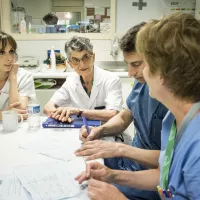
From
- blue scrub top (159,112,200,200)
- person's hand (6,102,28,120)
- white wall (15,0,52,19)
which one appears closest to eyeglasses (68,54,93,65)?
person's hand (6,102,28,120)

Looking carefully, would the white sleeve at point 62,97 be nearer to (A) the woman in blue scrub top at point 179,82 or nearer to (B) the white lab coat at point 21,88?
(B) the white lab coat at point 21,88

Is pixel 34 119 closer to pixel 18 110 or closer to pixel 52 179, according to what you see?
pixel 18 110

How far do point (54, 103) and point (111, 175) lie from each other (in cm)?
106

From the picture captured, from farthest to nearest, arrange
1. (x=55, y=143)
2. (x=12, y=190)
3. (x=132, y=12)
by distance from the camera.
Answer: (x=132, y=12) < (x=55, y=143) < (x=12, y=190)

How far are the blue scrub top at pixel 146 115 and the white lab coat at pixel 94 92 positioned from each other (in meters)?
0.43

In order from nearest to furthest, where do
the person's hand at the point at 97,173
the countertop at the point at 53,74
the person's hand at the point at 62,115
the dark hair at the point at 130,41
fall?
1. the person's hand at the point at 97,173
2. the dark hair at the point at 130,41
3. the person's hand at the point at 62,115
4. the countertop at the point at 53,74

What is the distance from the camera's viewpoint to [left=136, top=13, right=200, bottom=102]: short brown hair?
759 millimetres

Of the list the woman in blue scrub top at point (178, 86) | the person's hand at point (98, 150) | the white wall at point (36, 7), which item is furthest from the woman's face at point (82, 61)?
the white wall at point (36, 7)

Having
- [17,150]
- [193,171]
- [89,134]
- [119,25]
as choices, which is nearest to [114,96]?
[89,134]

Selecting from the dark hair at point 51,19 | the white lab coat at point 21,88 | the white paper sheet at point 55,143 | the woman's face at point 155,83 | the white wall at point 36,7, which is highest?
the white wall at point 36,7

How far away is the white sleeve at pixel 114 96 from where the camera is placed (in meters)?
1.88

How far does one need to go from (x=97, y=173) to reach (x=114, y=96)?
97cm

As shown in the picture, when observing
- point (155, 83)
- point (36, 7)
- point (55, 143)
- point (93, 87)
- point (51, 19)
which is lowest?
point (55, 143)

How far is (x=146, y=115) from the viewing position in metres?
1.44
